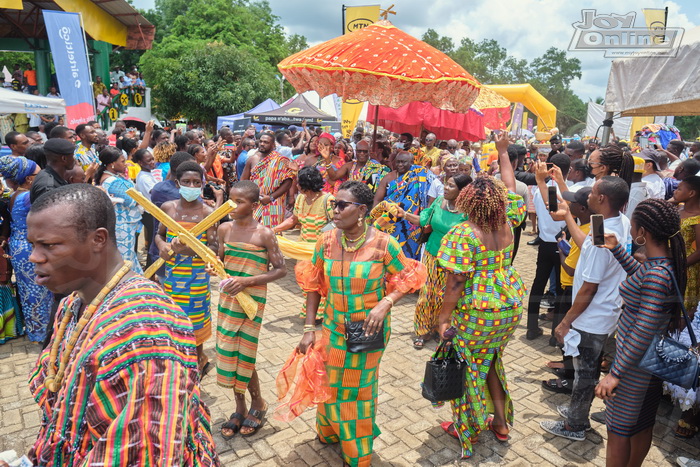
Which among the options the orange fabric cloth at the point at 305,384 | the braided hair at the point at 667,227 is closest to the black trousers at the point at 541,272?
the braided hair at the point at 667,227

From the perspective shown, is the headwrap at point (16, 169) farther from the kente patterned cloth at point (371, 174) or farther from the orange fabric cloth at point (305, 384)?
the kente patterned cloth at point (371, 174)

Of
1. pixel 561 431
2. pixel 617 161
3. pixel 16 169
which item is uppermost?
pixel 617 161

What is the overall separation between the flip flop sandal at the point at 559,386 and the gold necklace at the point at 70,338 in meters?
4.20

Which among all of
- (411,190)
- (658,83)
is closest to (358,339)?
(411,190)

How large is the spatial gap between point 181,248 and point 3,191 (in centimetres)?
280

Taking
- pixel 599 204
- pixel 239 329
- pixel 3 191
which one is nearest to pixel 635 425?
pixel 599 204

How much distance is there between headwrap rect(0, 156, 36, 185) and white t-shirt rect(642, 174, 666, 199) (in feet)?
22.5

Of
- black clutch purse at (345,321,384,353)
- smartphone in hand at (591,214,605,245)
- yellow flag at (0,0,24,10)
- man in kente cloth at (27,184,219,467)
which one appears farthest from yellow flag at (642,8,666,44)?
yellow flag at (0,0,24,10)

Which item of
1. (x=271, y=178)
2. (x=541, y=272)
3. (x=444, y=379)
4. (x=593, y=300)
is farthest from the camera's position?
(x=271, y=178)

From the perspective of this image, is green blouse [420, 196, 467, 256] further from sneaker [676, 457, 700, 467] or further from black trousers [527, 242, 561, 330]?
sneaker [676, 457, 700, 467]

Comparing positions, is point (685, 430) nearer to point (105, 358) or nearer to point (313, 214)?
point (313, 214)

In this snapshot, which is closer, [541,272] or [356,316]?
[356,316]

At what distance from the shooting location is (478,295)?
11.0 ft

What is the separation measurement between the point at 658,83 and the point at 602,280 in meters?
2.57
